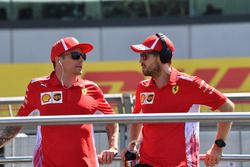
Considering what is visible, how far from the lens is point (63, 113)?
6418 millimetres

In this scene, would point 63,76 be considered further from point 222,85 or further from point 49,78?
point 222,85

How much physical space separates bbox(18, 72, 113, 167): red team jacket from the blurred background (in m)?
14.1

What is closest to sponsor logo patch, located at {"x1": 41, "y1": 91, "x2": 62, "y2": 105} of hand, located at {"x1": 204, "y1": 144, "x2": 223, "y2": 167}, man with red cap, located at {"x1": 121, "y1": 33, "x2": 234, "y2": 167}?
man with red cap, located at {"x1": 121, "y1": 33, "x2": 234, "y2": 167}

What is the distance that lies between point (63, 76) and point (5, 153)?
1.42 meters

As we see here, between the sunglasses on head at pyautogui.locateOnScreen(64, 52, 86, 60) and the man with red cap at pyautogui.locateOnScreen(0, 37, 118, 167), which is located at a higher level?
the sunglasses on head at pyautogui.locateOnScreen(64, 52, 86, 60)

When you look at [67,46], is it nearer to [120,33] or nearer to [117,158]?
[117,158]

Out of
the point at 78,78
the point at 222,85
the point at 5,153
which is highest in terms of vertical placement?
the point at 78,78

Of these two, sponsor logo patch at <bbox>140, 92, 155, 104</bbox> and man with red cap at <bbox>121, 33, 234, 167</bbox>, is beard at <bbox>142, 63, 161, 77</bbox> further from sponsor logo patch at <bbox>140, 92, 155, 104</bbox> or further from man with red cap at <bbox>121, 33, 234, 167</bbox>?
sponsor logo patch at <bbox>140, 92, 155, 104</bbox>

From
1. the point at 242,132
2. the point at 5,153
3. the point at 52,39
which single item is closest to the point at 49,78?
the point at 5,153

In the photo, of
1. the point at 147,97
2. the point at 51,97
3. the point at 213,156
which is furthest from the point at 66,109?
the point at 213,156

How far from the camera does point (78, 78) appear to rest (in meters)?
6.64

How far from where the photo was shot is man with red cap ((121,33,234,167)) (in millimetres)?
6270

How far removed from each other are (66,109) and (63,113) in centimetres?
4

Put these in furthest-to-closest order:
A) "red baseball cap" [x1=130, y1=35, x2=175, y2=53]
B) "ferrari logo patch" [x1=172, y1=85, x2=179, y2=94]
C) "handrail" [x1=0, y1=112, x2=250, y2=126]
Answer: "red baseball cap" [x1=130, y1=35, x2=175, y2=53] → "ferrari logo patch" [x1=172, y1=85, x2=179, y2=94] → "handrail" [x1=0, y1=112, x2=250, y2=126]
